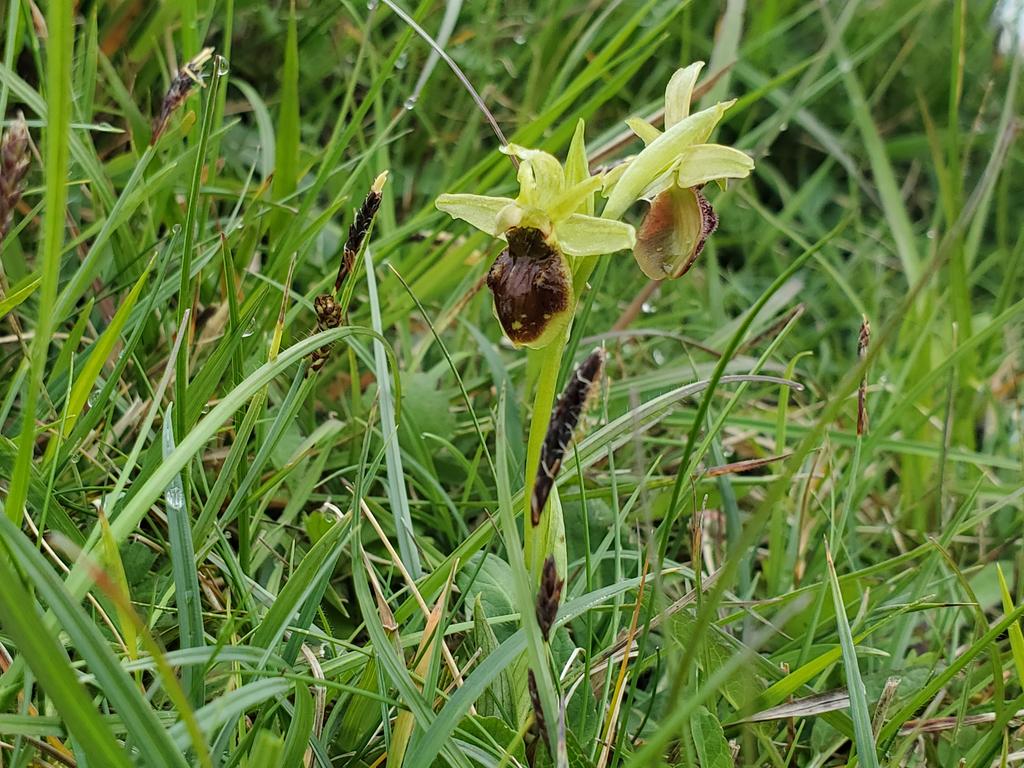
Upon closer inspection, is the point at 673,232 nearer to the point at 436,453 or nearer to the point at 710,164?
the point at 710,164

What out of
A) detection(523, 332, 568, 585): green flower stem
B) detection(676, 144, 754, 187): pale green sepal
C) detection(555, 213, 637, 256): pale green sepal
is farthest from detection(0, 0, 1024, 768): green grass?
detection(676, 144, 754, 187): pale green sepal

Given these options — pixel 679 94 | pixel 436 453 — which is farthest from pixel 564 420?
pixel 436 453

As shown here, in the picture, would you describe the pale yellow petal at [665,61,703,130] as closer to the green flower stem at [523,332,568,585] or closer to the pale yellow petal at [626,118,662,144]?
the pale yellow petal at [626,118,662,144]

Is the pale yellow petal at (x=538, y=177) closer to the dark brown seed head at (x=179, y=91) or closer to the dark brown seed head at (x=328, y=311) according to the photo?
the dark brown seed head at (x=328, y=311)

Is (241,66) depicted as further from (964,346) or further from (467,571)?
(964,346)

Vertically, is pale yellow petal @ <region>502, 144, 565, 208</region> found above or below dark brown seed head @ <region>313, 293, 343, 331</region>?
above

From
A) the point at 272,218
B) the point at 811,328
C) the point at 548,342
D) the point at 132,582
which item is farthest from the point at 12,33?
A: the point at 811,328
